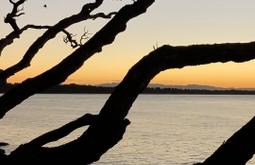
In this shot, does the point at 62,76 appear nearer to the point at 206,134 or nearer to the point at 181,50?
the point at 181,50

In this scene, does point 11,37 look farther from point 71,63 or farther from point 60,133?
point 60,133

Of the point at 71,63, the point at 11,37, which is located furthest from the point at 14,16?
the point at 71,63

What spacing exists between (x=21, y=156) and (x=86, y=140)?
0.52 metres

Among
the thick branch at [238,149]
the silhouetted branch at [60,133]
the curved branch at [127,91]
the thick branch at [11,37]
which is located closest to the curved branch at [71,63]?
the silhouetted branch at [60,133]

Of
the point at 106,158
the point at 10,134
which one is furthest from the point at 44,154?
the point at 10,134

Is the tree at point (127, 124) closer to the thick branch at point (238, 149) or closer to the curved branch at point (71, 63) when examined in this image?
the thick branch at point (238, 149)

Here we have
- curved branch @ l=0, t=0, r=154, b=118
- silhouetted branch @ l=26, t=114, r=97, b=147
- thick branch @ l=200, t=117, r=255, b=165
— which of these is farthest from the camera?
curved branch @ l=0, t=0, r=154, b=118

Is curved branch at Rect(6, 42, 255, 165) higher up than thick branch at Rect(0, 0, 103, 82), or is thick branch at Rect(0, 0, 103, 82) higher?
curved branch at Rect(6, 42, 255, 165)

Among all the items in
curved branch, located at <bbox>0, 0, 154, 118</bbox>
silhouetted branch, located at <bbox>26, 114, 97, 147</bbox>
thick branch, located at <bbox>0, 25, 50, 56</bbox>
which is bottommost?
thick branch, located at <bbox>0, 25, 50, 56</bbox>

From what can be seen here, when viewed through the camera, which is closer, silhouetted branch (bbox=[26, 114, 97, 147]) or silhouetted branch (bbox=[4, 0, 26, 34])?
silhouetted branch (bbox=[26, 114, 97, 147])

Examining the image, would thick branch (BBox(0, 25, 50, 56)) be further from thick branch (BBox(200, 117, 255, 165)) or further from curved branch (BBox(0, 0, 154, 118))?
thick branch (BBox(200, 117, 255, 165))

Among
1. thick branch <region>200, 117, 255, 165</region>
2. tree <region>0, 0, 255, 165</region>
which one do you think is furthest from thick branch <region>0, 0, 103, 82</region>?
thick branch <region>200, 117, 255, 165</region>

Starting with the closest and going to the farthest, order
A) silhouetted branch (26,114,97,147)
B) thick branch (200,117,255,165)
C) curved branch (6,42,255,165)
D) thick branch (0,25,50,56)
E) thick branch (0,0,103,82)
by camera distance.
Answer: thick branch (200,117,255,165) → curved branch (6,42,255,165) → silhouetted branch (26,114,97,147) → thick branch (0,0,103,82) → thick branch (0,25,50,56)

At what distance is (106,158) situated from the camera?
188ft
